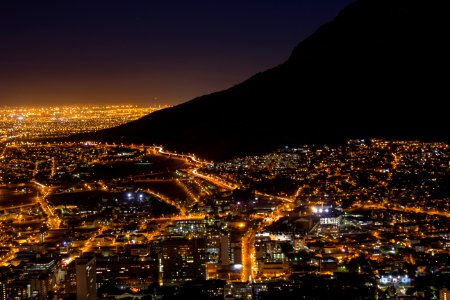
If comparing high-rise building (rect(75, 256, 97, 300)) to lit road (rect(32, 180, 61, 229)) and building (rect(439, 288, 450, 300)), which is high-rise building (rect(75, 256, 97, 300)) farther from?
building (rect(439, 288, 450, 300))

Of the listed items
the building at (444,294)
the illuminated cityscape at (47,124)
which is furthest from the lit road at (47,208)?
the illuminated cityscape at (47,124)

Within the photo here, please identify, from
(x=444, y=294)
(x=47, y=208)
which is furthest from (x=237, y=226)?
(x=444, y=294)

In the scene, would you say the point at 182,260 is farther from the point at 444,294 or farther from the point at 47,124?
the point at 47,124

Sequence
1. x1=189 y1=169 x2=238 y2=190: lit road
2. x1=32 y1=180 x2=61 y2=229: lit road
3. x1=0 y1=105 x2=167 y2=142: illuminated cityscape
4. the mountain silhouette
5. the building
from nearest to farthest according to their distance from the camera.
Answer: the building
x1=32 y1=180 x2=61 y2=229: lit road
x1=189 y1=169 x2=238 y2=190: lit road
the mountain silhouette
x1=0 y1=105 x2=167 y2=142: illuminated cityscape

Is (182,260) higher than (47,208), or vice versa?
(47,208)

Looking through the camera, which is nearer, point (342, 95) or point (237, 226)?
point (237, 226)

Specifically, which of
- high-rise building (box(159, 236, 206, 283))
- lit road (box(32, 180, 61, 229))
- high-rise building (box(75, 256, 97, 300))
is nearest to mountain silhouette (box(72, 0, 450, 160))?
lit road (box(32, 180, 61, 229))

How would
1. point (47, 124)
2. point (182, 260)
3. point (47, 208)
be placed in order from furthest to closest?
point (47, 124) < point (47, 208) < point (182, 260)
